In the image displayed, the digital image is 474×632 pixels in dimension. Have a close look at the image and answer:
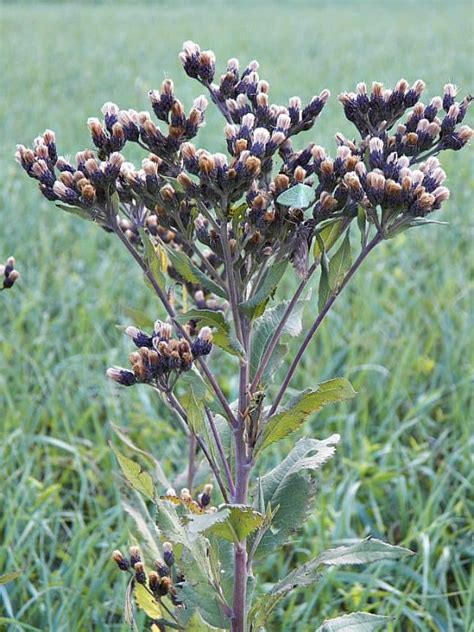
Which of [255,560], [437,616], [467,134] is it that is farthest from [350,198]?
[437,616]

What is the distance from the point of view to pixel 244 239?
1.75 meters

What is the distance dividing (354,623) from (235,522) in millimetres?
420

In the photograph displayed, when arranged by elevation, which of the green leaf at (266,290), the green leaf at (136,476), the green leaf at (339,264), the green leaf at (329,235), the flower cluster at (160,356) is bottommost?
the green leaf at (136,476)

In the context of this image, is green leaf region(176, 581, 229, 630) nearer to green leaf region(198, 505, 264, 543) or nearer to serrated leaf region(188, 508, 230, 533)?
green leaf region(198, 505, 264, 543)

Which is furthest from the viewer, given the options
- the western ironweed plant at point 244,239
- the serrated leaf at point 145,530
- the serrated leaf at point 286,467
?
the serrated leaf at point 145,530

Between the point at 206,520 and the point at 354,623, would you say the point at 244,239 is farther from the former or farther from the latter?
the point at 354,623

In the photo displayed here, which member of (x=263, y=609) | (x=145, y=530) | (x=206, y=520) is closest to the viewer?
(x=206, y=520)

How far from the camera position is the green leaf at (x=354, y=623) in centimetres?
186

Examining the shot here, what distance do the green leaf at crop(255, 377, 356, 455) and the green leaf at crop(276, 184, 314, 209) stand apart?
35cm

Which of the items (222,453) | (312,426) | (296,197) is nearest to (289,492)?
(222,453)

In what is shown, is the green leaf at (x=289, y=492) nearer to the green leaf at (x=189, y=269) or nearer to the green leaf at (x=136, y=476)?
the green leaf at (x=136, y=476)

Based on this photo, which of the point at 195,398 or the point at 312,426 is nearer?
the point at 195,398

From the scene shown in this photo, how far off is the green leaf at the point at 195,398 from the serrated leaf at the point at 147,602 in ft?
1.75

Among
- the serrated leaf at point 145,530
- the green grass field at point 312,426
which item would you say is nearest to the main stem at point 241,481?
the serrated leaf at point 145,530
